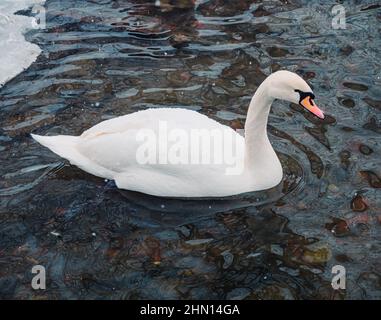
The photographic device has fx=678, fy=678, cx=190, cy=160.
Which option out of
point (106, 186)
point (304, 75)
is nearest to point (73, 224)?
point (106, 186)

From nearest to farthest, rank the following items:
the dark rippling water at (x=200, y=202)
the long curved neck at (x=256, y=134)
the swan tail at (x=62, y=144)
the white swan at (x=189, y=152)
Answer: the dark rippling water at (x=200, y=202) < the white swan at (x=189, y=152) < the long curved neck at (x=256, y=134) < the swan tail at (x=62, y=144)

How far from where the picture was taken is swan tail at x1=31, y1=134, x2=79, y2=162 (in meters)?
7.55

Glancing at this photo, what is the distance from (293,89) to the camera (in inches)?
265

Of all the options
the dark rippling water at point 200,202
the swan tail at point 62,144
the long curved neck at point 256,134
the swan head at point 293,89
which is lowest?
the dark rippling water at point 200,202

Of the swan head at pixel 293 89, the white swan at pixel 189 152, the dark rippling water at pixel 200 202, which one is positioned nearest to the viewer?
the dark rippling water at pixel 200 202

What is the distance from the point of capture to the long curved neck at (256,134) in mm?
7012

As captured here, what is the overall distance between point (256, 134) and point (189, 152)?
750 mm

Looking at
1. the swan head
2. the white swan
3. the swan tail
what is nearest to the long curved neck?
the white swan

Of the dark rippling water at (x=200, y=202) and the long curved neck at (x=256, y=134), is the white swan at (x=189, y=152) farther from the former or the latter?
the dark rippling water at (x=200, y=202)

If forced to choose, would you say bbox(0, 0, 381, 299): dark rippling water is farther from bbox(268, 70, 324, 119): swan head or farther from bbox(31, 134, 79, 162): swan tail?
bbox(268, 70, 324, 119): swan head

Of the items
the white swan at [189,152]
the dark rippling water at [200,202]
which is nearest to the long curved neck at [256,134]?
the white swan at [189,152]

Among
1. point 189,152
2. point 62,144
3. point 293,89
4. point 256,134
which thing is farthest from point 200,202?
point 62,144

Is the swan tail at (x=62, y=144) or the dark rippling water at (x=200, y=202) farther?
the swan tail at (x=62, y=144)
